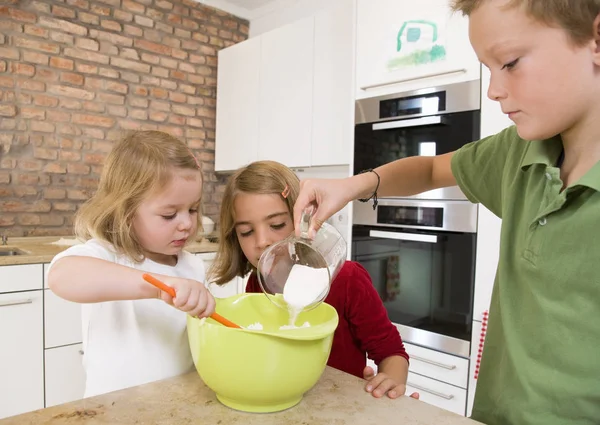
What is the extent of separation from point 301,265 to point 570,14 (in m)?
0.56

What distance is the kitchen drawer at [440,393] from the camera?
1.91 meters

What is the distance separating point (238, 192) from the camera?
1.11m

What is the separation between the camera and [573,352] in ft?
1.98

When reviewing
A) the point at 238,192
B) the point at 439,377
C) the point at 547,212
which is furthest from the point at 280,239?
the point at 439,377

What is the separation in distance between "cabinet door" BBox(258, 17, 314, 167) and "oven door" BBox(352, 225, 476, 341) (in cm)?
78

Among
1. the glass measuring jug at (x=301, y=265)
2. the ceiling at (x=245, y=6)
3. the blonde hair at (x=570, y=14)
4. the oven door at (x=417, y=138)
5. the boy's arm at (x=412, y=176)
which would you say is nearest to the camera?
the blonde hair at (x=570, y=14)

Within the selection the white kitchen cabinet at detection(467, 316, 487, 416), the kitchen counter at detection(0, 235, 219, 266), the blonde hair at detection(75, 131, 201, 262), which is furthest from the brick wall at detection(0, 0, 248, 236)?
the white kitchen cabinet at detection(467, 316, 487, 416)

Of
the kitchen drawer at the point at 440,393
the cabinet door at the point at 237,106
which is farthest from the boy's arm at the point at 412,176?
the cabinet door at the point at 237,106

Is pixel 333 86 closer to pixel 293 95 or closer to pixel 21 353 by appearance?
pixel 293 95

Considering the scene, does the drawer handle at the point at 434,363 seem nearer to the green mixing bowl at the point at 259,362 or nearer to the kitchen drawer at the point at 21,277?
the green mixing bowl at the point at 259,362

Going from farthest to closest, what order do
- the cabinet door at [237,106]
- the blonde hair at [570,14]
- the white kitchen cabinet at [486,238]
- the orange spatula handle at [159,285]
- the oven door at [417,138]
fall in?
the cabinet door at [237,106] < the oven door at [417,138] < the white kitchen cabinet at [486,238] < the orange spatula handle at [159,285] < the blonde hair at [570,14]

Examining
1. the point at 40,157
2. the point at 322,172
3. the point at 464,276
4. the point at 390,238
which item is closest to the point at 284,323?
the point at 464,276

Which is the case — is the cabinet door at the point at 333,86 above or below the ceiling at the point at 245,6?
below

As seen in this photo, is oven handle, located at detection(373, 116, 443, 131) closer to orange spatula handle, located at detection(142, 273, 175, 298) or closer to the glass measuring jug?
the glass measuring jug
